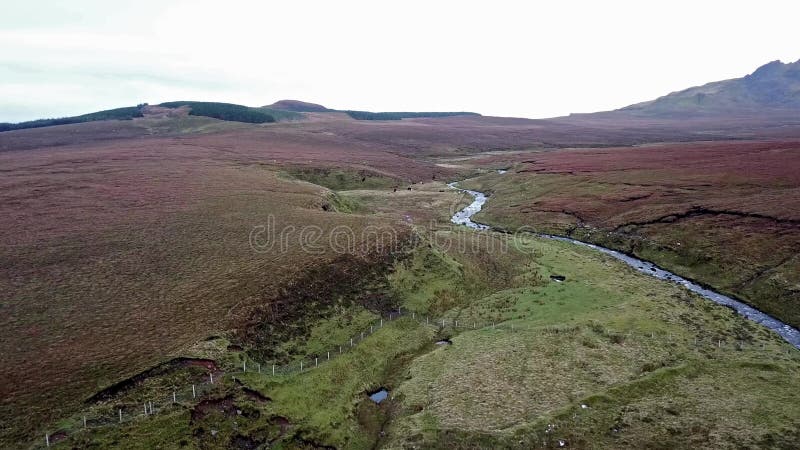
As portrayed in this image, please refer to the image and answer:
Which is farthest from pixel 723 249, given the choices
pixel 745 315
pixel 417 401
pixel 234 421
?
pixel 234 421

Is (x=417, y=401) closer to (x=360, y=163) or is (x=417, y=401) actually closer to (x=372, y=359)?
(x=372, y=359)

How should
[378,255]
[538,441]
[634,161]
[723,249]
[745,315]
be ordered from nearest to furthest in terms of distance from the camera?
1. [538,441]
2. [745,315]
3. [378,255]
4. [723,249]
5. [634,161]

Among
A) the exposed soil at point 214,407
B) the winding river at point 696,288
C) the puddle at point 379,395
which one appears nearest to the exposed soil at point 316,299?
the exposed soil at point 214,407

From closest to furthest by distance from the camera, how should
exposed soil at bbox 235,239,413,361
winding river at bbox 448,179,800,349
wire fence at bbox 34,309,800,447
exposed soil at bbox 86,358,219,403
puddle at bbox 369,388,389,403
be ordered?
1. wire fence at bbox 34,309,800,447
2. exposed soil at bbox 86,358,219,403
3. puddle at bbox 369,388,389,403
4. exposed soil at bbox 235,239,413,361
5. winding river at bbox 448,179,800,349

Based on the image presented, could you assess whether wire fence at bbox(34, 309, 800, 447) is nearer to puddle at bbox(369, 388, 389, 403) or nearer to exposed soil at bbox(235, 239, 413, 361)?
exposed soil at bbox(235, 239, 413, 361)

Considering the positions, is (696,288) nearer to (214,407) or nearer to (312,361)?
(312,361)

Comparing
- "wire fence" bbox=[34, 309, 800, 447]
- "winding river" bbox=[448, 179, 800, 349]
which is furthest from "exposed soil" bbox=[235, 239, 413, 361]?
"winding river" bbox=[448, 179, 800, 349]

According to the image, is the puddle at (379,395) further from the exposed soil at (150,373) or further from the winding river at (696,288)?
the winding river at (696,288)
